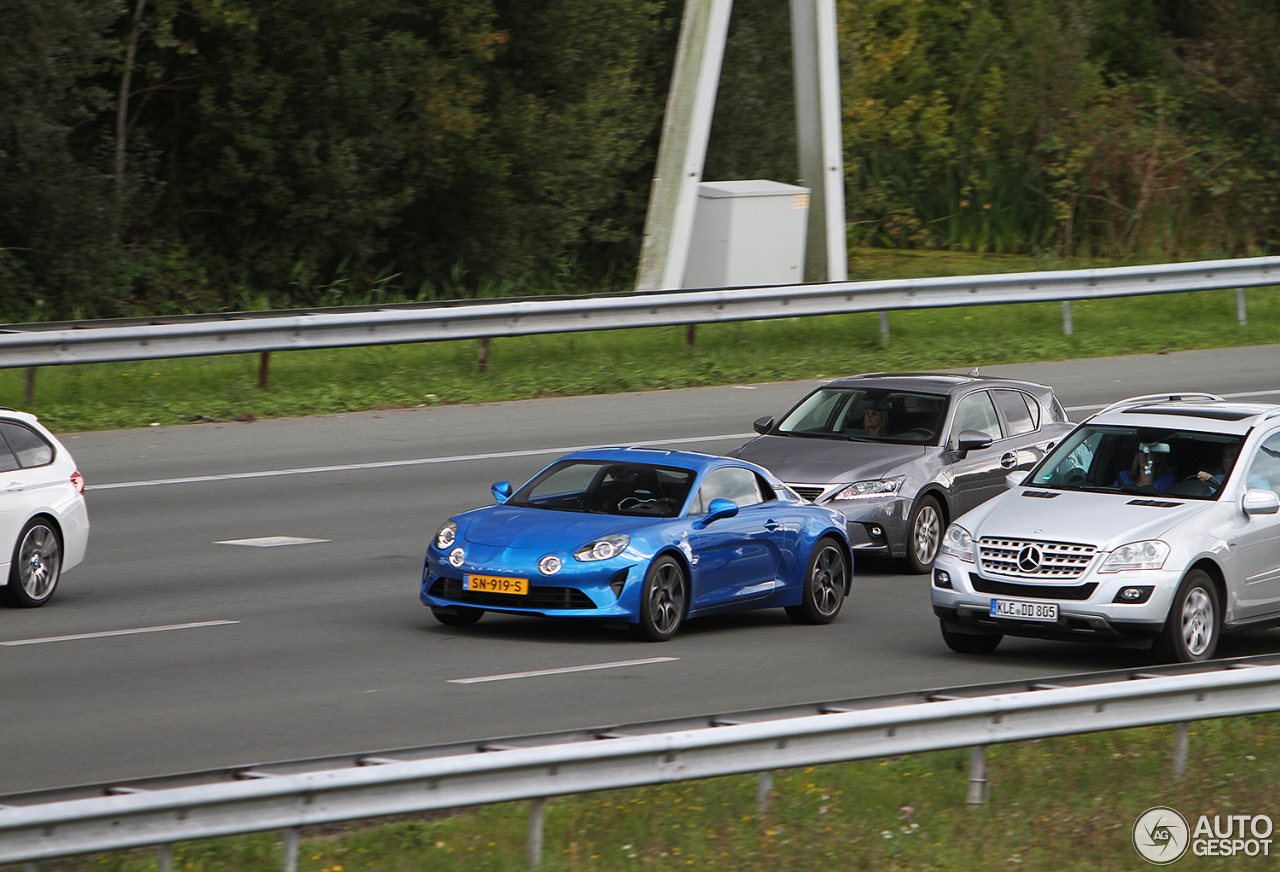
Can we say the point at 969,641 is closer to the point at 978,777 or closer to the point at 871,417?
the point at 978,777

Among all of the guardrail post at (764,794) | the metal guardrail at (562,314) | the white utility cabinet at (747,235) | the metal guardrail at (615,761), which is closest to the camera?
the metal guardrail at (615,761)

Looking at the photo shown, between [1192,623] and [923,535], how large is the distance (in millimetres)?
4334

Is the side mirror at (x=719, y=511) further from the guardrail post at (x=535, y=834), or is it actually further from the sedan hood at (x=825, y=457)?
the guardrail post at (x=535, y=834)

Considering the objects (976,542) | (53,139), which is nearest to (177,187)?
(53,139)

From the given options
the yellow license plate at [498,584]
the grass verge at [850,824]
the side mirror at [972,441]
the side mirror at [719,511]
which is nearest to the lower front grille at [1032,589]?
the side mirror at [719,511]

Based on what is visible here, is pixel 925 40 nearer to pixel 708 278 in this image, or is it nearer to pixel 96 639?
pixel 708 278

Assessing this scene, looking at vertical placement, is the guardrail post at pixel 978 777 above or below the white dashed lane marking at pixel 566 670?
above

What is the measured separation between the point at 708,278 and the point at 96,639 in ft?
54.2

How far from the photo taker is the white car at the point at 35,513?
13.2m

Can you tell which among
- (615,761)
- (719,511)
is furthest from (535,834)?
(719,511)

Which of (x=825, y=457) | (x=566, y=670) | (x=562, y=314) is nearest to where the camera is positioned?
(x=566, y=670)

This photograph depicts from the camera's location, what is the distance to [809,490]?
1580 cm

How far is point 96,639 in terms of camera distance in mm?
12422

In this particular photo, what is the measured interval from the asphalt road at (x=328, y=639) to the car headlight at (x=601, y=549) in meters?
0.62
